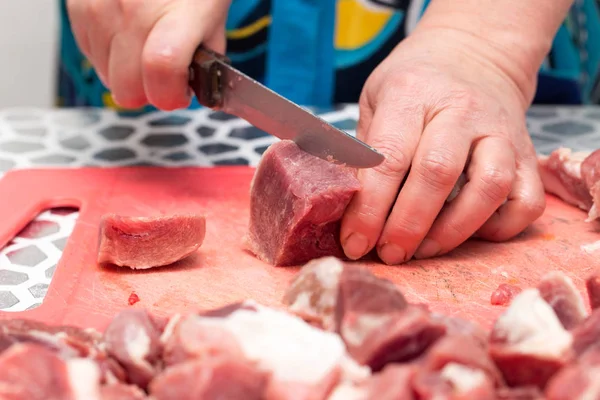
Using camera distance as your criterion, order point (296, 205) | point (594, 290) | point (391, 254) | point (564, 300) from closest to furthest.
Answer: point (564, 300), point (594, 290), point (296, 205), point (391, 254)

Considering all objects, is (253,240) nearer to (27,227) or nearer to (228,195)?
(228,195)

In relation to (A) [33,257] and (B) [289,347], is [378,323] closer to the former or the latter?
(B) [289,347]

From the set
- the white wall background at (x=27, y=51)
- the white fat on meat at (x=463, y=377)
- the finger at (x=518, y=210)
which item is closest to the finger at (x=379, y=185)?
the finger at (x=518, y=210)

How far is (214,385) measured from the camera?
152 cm

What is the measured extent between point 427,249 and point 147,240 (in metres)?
1.01

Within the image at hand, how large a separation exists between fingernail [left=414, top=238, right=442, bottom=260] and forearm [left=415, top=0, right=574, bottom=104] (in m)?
0.93

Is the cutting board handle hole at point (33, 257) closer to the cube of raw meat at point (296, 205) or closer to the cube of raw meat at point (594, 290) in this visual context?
the cube of raw meat at point (296, 205)

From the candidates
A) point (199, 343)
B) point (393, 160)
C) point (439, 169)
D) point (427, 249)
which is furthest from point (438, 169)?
point (199, 343)

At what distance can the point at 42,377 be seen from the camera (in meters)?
1.55

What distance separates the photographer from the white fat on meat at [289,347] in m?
1.59

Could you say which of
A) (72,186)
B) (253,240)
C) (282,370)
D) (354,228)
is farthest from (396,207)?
(72,186)

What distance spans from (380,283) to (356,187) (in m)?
0.65

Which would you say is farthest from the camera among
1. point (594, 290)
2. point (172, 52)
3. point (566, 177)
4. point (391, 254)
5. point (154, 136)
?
point (154, 136)

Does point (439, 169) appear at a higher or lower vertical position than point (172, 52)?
lower
